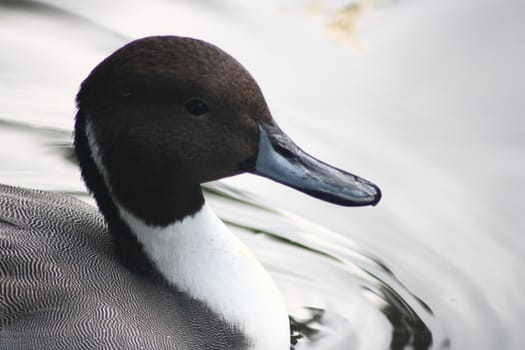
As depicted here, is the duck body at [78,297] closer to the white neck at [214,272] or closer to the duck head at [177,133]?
the white neck at [214,272]

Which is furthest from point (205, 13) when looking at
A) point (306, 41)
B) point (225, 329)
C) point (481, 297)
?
point (225, 329)

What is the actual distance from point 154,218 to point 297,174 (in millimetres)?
519

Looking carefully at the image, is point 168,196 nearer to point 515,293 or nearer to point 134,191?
point 134,191

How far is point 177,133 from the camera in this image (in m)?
4.44

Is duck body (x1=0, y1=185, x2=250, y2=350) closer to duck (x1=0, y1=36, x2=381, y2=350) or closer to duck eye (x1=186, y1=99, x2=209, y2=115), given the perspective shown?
duck (x1=0, y1=36, x2=381, y2=350)

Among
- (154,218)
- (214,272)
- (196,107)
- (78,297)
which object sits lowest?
(78,297)

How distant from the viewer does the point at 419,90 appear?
689 centimetres

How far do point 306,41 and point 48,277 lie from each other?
3.26 metres

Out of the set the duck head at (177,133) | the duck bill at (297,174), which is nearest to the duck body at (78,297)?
the duck head at (177,133)

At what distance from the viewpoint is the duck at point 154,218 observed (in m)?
4.30

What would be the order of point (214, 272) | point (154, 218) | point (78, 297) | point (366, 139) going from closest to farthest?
point (78, 297), point (154, 218), point (214, 272), point (366, 139)

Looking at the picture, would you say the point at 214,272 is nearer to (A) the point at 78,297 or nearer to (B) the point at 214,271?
(B) the point at 214,271

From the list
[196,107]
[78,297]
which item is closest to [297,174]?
[196,107]

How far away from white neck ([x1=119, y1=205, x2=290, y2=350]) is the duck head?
67 millimetres
